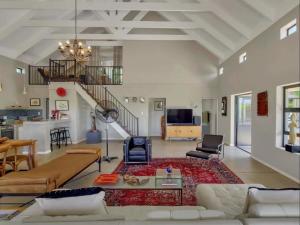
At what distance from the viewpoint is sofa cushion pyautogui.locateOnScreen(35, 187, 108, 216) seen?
1.55 m

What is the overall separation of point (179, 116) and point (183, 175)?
5.26m

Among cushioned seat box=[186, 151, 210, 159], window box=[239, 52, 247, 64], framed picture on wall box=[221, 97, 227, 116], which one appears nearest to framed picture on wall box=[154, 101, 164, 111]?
framed picture on wall box=[221, 97, 227, 116]

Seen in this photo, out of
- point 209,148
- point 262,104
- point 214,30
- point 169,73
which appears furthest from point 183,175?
point 169,73

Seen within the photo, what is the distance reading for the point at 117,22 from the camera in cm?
745

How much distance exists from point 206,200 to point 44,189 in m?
1.95

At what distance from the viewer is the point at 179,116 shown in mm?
9688

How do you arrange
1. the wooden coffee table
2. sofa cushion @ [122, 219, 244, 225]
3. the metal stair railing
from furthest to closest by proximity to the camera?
the metal stair railing
the wooden coffee table
sofa cushion @ [122, 219, 244, 225]

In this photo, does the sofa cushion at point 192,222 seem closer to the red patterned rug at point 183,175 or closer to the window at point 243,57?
the red patterned rug at point 183,175

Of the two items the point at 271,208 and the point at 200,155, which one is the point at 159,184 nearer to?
the point at 271,208

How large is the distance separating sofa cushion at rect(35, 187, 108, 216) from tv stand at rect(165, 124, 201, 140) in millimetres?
7996

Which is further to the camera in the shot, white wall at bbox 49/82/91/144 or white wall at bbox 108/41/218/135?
white wall at bbox 108/41/218/135

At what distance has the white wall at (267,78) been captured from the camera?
1.83 metres

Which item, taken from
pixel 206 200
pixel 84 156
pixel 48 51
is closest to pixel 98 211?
pixel 206 200

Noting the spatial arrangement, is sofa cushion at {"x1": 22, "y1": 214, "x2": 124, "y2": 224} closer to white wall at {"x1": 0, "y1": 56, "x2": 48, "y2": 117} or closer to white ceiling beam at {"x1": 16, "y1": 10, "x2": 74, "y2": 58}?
white wall at {"x1": 0, "y1": 56, "x2": 48, "y2": 117}
